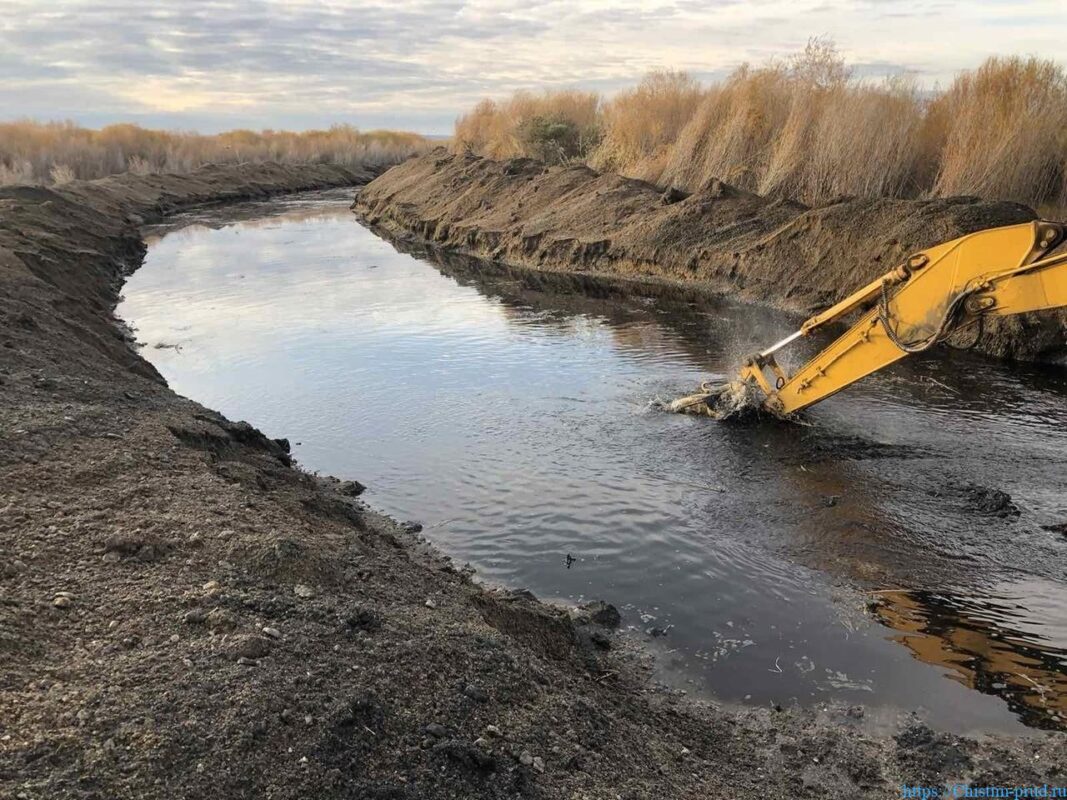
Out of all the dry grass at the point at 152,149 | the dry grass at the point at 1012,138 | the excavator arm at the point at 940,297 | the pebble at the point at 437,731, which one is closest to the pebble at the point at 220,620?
the pebble at the point at 437,731

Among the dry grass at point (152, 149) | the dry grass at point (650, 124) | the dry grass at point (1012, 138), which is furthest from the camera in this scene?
the dry grass at point (152, 149)

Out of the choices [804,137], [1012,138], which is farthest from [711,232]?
[1012,138]

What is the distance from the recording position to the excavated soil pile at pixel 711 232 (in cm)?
1410

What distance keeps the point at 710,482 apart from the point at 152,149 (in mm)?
54269

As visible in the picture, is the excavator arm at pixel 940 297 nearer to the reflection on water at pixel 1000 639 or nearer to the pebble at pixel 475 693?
the reflection on water at pixel 1000 639

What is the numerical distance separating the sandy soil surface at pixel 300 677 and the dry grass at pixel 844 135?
14358 mm

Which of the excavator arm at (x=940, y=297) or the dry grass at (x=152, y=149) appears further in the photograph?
the dry grass at (x=152, y=149)

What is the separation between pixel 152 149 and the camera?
51938mm

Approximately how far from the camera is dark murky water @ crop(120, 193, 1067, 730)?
5.28 m

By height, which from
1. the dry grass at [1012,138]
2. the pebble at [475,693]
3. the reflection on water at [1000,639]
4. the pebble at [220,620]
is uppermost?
the dry grass at [1012,138]

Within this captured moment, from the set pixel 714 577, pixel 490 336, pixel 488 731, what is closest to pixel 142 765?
pixel 488 731

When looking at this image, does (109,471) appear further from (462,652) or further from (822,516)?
(822,516)

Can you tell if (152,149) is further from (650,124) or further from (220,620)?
(220,620)

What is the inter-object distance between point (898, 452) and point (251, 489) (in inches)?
256
